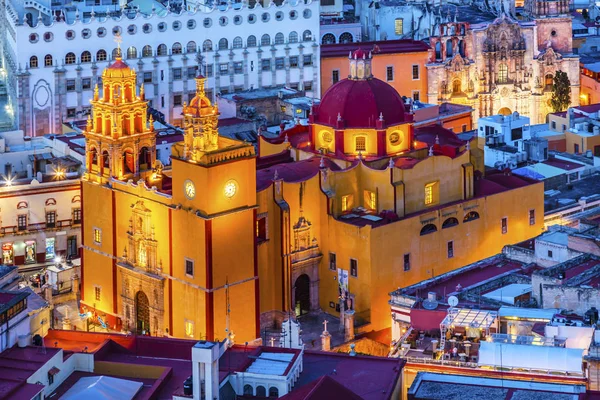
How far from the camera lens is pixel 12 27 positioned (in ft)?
465

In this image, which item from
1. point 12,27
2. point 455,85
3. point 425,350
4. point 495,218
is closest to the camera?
point 425,350

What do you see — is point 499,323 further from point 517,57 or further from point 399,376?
point 517,57

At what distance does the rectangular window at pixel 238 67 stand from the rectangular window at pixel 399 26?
24935 millimetres

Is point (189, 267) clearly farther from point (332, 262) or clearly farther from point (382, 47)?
point (382, 47)

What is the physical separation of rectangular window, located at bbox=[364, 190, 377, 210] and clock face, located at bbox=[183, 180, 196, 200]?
13.9 meters

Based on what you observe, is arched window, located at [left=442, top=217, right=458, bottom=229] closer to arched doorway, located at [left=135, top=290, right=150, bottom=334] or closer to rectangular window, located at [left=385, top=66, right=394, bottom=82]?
arched doorway, located at [left=135, top=290, right=150, bottom=334]

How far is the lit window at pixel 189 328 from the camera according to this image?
100 m

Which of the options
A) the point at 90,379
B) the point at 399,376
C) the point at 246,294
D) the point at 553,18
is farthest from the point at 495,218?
the point at 553,18

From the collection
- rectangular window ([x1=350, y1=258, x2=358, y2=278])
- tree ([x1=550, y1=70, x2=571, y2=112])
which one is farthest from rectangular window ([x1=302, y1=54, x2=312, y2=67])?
rectangular window ([x1=350, y1=258, x2=358, y2=278])

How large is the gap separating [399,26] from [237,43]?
25193 mm

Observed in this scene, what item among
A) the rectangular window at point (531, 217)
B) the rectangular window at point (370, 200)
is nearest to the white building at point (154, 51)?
the rectangular window at point (370, 200)

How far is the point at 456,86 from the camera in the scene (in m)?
154

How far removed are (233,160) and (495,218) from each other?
2223 cm

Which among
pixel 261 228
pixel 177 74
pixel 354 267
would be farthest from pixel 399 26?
pixel 261 228
